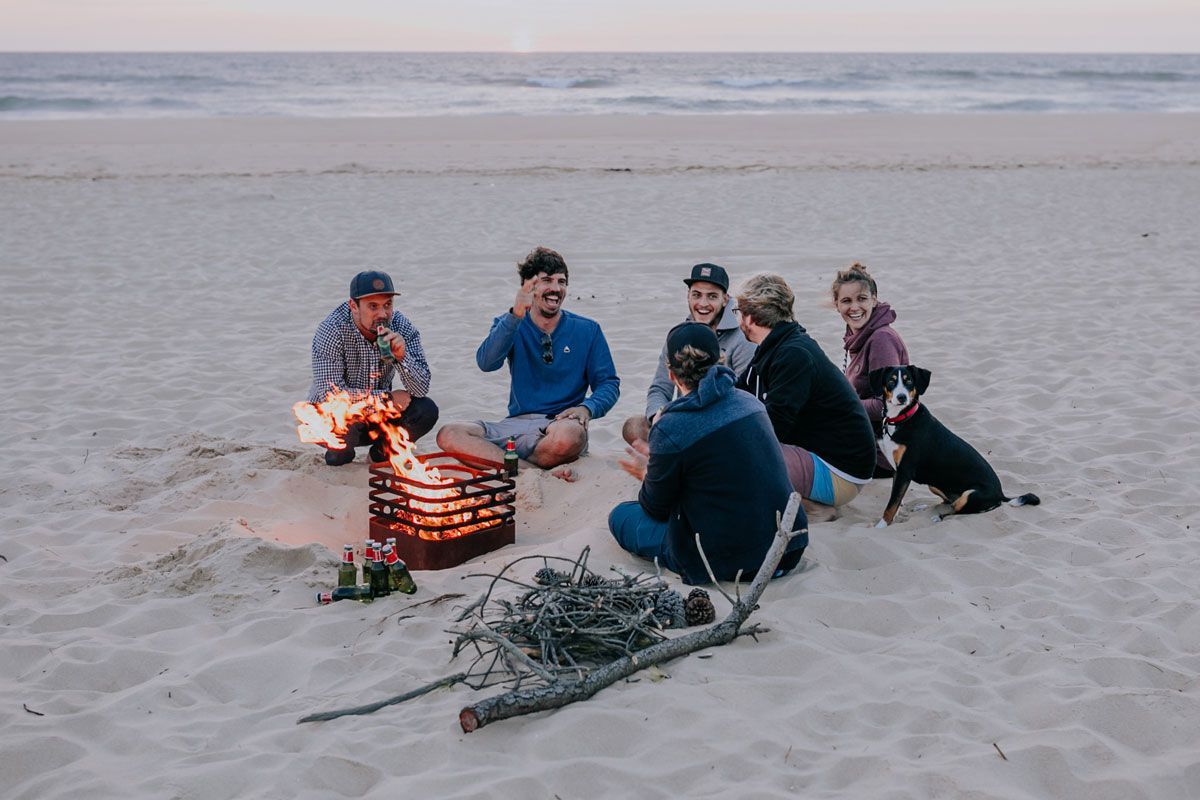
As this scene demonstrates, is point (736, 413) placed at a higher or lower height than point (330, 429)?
higher

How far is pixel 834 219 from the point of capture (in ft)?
51.1

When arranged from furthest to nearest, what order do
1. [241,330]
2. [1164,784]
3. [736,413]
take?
[241,330] → [736,413] → [1164,784]

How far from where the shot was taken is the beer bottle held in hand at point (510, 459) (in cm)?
628

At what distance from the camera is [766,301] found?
540 cm

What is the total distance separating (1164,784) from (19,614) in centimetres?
430

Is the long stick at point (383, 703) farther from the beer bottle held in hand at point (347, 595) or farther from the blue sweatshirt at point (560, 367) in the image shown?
the blue sweatshirt at point (560, 367)

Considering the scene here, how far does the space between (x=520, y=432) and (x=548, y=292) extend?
2.82 ft

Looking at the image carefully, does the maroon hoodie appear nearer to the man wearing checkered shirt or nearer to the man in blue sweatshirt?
the man in blue sweatshirt

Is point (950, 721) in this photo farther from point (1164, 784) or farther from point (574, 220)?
point (574, 220)

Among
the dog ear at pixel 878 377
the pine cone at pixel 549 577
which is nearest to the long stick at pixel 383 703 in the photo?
the pine cone at pixel 549 577

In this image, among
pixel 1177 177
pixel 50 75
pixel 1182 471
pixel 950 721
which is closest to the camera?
pixel 950 721

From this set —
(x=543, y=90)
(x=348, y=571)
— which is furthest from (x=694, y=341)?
(x=543, y=90)

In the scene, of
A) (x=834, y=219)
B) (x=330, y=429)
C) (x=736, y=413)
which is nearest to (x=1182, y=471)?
(x=736, y=413)

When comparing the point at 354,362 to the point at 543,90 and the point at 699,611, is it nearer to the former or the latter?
the point at 699,611
